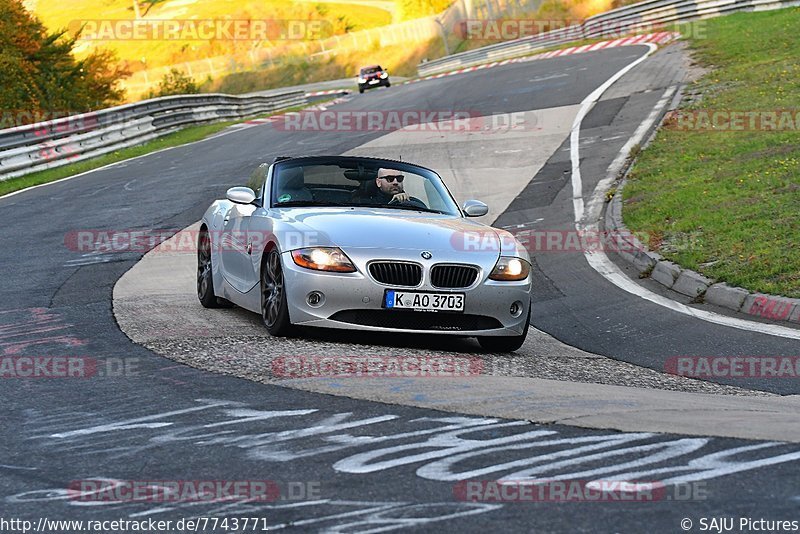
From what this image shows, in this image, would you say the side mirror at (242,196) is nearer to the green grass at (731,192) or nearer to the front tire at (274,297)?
the front tire at (274,297)

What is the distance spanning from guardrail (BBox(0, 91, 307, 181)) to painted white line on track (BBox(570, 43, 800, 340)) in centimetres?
1101

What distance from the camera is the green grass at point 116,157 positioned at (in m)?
23.9

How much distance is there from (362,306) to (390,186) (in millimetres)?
1855

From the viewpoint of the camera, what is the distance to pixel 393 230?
9023 mm

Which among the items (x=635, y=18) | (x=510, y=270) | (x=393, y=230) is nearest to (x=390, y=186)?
(x=393, y=230)

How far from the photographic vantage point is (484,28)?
243 ft

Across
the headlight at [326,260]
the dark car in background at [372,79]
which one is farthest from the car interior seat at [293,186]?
the dark car in background at [372,79]

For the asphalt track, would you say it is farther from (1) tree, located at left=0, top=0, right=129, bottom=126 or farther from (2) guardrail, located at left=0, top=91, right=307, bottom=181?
(1) tree, located at left=0, top=0, right=129, bottom=126

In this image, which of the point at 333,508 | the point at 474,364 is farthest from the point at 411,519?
the point at 474,364

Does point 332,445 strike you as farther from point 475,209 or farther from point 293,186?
point 475,209

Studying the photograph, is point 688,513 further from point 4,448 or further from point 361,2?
point 361,2

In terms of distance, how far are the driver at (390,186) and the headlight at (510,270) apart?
1357mm

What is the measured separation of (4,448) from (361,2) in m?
126

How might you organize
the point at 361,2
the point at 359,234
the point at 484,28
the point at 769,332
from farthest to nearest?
the point at 361,2 < the point at 484,28 < the point at 769,332 < the point at 359,234
